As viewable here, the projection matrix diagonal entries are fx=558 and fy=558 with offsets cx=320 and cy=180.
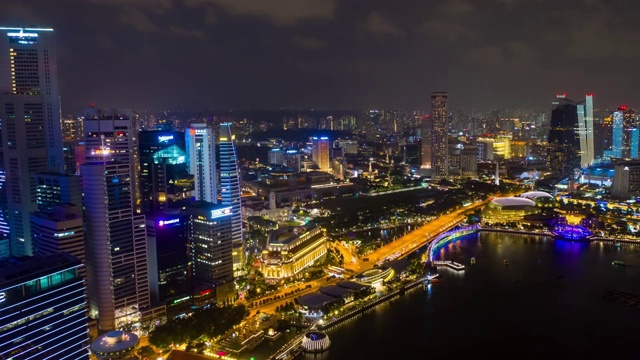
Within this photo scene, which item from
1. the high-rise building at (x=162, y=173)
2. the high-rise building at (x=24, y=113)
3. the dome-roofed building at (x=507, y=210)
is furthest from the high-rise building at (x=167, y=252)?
the dome-roofed building at (x=507, y=210)

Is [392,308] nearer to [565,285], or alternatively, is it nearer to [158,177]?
[565,285]

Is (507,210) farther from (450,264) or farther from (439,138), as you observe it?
(439,138)

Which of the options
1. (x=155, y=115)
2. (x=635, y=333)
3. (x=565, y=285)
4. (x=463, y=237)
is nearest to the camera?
(x=635, y=333)

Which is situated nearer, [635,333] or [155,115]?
[635,333]

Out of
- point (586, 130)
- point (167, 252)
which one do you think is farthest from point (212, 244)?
point (586, 130)

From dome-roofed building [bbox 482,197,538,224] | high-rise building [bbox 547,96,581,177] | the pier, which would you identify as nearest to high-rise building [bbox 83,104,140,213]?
the pier

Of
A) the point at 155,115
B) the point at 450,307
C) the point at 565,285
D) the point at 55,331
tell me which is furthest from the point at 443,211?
the point at 155,115
